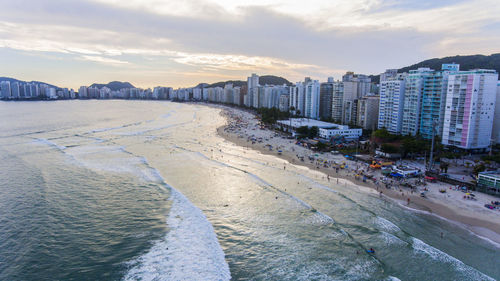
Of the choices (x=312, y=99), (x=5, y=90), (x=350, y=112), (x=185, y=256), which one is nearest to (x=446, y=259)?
(x=185, y=256)

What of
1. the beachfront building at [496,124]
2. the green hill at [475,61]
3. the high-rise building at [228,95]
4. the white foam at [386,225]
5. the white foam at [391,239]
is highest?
the green hill at [475,61]

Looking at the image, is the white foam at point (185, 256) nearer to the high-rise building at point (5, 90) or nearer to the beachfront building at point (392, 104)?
the beachfront building at point (392, 104)

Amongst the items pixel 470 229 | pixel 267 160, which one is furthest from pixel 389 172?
pixel 267 160

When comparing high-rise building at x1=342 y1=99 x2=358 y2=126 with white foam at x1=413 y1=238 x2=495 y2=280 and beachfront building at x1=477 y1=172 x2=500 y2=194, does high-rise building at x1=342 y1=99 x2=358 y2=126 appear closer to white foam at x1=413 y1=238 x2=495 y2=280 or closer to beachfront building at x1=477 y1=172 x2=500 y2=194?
beachfront building at x1=477 y1=172 x2=500 y2=194

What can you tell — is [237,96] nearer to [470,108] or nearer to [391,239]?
[470,108]

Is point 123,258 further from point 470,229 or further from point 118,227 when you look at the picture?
point 470,229

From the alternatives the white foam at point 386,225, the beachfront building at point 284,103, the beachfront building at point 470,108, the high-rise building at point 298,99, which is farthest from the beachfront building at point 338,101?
the white foam at point 386,225

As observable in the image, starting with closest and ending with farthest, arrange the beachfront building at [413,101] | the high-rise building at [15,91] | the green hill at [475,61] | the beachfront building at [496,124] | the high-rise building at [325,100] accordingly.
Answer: the beachfront building at [496,124] → the beachfront building at [413,101] → the high-rise building at [325,100] → the green hill at [475,61] → the high-rise building at [15,91]

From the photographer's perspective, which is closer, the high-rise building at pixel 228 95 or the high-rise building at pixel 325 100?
the high-rise building at pixel 325 100
